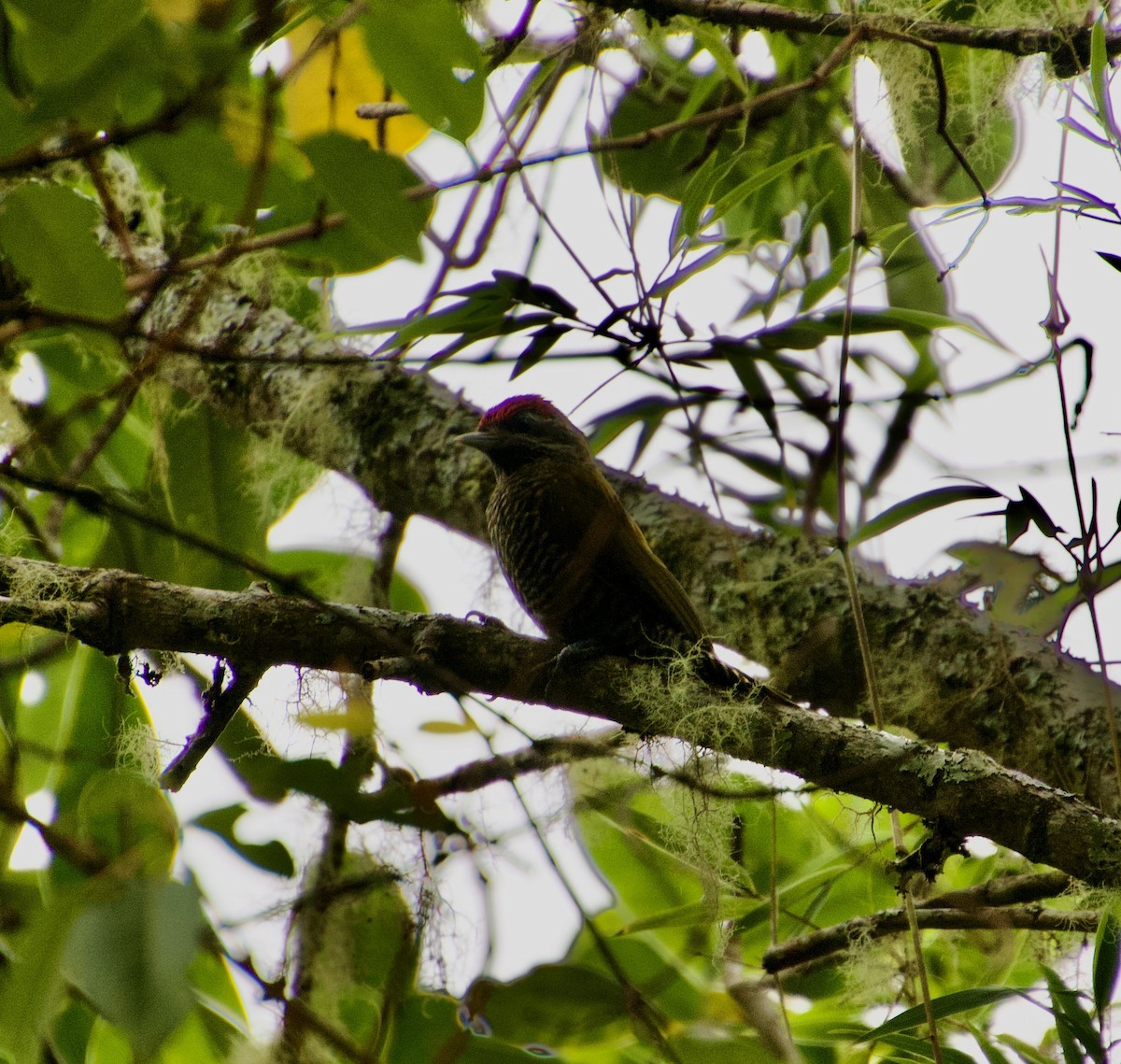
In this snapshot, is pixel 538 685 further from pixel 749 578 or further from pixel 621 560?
pixel 749 578

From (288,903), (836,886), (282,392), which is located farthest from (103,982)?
(282,392)

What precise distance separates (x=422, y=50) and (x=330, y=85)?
43 centimetres

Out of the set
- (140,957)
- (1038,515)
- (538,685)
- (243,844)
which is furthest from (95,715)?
(1038,515)

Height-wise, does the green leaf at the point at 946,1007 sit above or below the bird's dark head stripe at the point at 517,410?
below

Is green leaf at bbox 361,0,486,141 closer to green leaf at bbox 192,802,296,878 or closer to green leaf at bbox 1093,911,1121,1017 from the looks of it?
green leaf at bbox 192,802,296,878

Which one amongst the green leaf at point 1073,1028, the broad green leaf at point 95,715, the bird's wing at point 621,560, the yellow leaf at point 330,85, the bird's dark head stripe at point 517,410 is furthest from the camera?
the bird's dark head stripe at point 517,410

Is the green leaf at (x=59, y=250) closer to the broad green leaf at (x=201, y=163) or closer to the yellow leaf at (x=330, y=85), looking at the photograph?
the broad green leaf at (x=201, y=163)

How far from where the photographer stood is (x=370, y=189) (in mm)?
1085

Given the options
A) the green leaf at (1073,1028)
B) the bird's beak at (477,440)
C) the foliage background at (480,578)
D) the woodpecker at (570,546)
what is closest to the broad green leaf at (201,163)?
the foliage background at (480,578)

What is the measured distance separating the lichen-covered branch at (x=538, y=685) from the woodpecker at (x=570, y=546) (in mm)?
314

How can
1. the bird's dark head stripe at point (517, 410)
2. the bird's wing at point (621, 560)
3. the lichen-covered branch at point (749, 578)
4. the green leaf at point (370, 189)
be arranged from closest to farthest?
the green leaf at point (370, 189), the lichen-covered branch at point (749, 578), the bird's wing at point (621, 560), the bird's dark head stripe at point (517, 410)

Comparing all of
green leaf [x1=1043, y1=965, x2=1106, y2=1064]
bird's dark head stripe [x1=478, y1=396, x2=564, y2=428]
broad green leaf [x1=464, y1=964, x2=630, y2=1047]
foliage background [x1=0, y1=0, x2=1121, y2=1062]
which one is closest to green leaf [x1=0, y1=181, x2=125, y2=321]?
foliage background [x1=0, y1=0, x2=1121, y2=1062]

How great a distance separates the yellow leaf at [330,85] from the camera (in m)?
1.43

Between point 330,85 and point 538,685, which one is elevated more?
point 330,85
